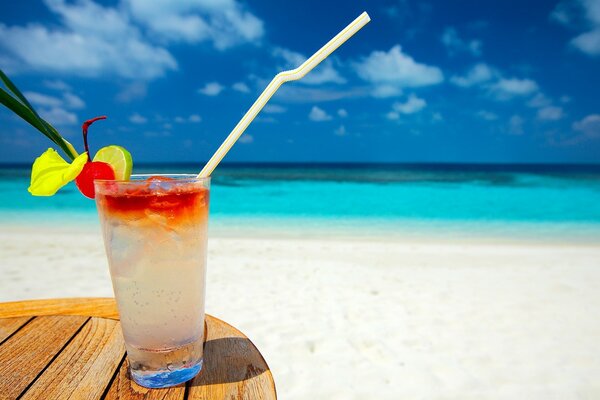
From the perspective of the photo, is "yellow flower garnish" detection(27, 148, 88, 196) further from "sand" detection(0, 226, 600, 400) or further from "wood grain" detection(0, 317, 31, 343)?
"sand" detection(0, 226, 600, 400)

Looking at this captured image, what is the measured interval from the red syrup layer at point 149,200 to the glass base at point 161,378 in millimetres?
276

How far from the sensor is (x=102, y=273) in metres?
4.59

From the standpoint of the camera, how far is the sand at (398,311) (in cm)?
244

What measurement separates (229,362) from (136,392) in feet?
0.61

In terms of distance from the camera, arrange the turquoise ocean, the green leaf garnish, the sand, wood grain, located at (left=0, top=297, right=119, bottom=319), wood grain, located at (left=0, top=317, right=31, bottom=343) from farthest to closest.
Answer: the turquoise ocean < the sand < wood grain, located at (left=0, top=297, right=119, bottom=319) < wood grain, located at (left=0, top=317, right=31, bottom=343) < the green leaf garnish

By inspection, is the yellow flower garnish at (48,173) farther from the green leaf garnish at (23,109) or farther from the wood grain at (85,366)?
the wood grain at (85,366)

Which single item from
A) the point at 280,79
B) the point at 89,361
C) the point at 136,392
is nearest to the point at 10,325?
the point at 89,361

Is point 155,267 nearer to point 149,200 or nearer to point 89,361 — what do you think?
point 149,200

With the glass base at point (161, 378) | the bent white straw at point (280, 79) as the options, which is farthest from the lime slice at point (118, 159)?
the glass base at point (161, 378)

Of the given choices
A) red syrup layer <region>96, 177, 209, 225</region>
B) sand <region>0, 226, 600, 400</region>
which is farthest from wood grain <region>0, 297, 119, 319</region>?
sand <region>0, 226, 600, 400</region>

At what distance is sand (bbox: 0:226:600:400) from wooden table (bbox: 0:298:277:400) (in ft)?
4.77

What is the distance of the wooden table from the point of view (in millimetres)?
771

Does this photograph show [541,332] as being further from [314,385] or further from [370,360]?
[314,385]

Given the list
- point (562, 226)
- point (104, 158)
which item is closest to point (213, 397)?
point (104, 158)
